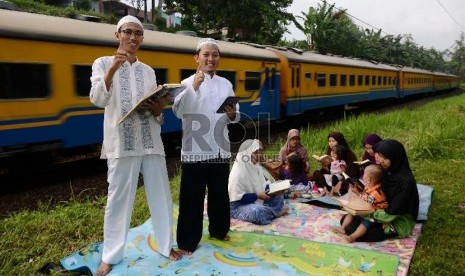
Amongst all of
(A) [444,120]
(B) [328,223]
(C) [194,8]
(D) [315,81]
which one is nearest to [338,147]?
(B) [328,223]

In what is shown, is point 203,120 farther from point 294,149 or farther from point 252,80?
point 252,80

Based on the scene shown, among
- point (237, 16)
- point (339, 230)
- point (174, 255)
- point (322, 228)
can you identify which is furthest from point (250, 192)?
point (237, 16)

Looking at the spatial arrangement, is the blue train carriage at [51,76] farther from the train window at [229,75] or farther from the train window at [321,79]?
the train window at [321,79]

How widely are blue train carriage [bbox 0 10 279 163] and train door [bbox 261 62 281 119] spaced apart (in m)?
3.90

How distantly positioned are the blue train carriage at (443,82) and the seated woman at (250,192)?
3684 cm

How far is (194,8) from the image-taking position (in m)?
27.2

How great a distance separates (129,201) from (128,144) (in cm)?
47

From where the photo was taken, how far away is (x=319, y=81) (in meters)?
13.9

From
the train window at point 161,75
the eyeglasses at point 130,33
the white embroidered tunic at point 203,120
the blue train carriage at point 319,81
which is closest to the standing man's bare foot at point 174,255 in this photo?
the white embroidered tunic at point 203,120

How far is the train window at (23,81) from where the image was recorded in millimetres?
5598

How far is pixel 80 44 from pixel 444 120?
904 centimetres

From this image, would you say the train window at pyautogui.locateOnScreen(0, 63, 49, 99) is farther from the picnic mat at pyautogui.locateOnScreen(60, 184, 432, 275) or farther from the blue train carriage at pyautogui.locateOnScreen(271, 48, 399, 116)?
the blue train carriage at pyautogui.locateOnScreen(271, 48, 399, 116)

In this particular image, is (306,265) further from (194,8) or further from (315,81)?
(194,8)

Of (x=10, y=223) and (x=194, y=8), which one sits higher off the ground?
(x=194, y=8)
